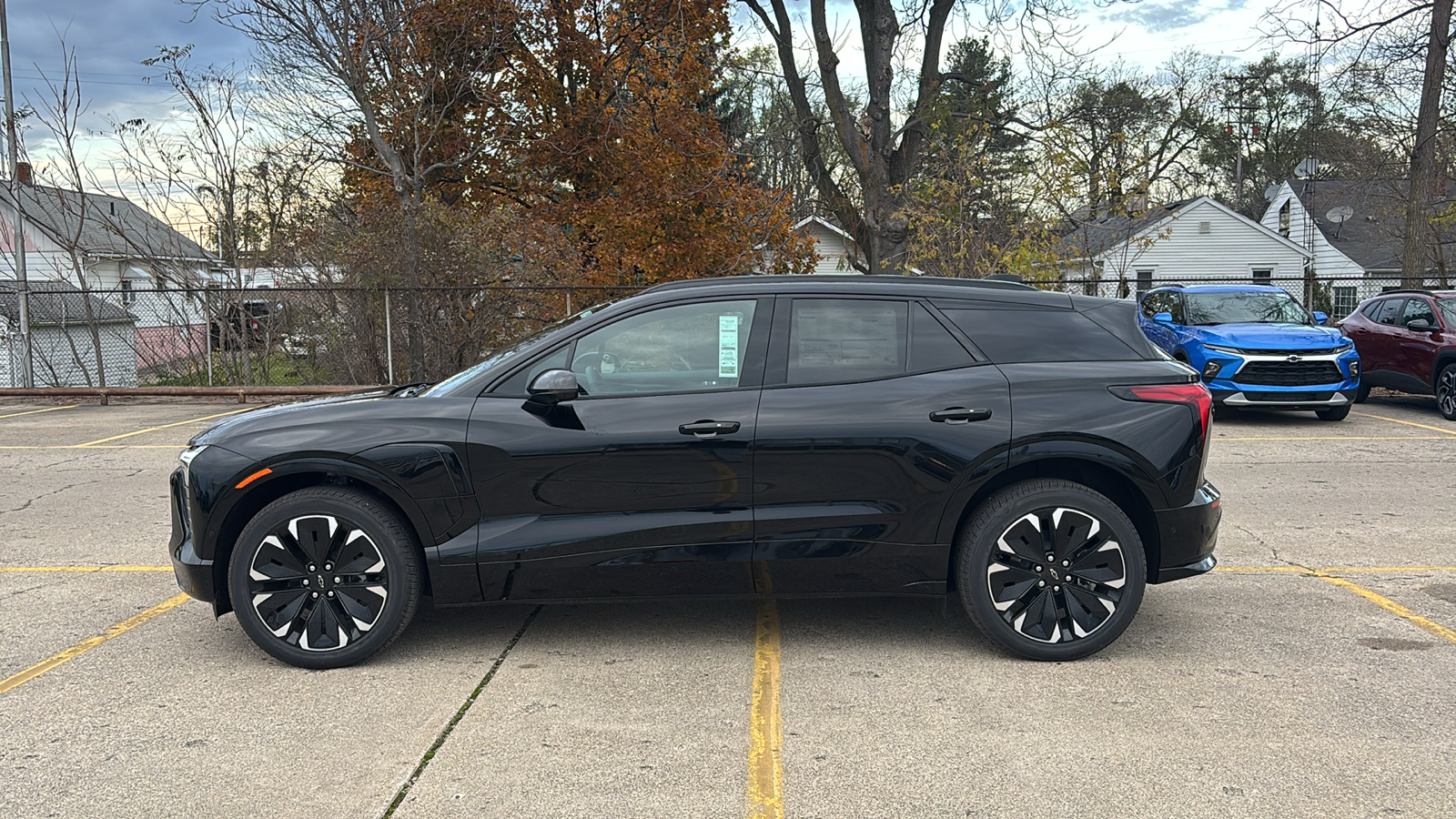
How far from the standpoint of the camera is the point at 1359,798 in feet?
10.4

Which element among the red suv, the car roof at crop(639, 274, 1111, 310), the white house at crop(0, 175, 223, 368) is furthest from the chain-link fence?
the car roof at crop(639, 274, 1111, 310)

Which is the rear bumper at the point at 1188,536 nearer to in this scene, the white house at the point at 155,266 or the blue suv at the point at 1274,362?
the blue suv at the point at 1274,362

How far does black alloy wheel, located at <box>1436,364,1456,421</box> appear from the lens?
1248 cm

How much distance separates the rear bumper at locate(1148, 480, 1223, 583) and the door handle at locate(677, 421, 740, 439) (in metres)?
1.89

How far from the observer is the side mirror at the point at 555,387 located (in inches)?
165

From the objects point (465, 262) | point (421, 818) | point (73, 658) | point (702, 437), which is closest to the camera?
point (421, 818)

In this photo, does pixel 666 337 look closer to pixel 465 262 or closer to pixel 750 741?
pixel 750 741

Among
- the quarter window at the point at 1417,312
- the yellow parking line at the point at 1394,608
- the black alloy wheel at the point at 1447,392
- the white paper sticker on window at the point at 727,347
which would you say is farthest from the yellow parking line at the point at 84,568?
the quarter window at the point at 1417,312

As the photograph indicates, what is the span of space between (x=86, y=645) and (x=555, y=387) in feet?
8.60

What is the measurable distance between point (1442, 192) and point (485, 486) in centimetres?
2403

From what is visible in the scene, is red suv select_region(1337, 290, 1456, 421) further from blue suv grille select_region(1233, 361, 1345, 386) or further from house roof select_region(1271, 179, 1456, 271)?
house roof select_region(1271, 179, 1456, 271)

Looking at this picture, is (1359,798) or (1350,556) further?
(1350,556)

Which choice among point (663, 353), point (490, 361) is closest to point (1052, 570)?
point (663, 353)

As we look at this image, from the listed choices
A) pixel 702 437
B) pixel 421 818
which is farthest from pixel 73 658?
pixel 702 437
